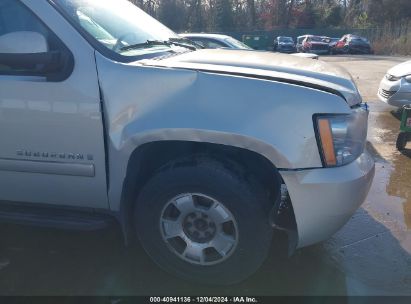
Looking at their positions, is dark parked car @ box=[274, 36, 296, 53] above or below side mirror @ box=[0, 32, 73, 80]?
below

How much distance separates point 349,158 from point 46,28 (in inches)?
84.2

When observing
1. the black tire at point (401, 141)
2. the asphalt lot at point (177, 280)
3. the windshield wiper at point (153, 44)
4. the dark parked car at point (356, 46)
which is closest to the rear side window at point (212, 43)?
the black tire at point (401, 141)

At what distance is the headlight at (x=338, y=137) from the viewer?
2.61 m

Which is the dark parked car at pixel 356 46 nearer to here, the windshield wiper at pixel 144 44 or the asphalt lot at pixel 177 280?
the asphalt lot at pixel 177 280

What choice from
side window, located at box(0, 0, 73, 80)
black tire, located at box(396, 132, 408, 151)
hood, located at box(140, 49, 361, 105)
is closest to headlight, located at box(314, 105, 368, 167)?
hood, located at box(140, 49, 361, 105)

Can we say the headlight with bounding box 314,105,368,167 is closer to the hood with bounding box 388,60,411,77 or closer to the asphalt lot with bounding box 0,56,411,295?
the asphalt lot with bounding box 0,56,411,295

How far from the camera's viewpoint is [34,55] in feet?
9.03

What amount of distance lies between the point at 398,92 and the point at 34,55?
639 cm

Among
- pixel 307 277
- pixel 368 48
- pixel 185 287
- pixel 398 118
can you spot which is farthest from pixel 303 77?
pixel 368 48

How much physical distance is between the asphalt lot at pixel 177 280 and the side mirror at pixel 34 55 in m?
1.45

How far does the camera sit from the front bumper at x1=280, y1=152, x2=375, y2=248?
2625 millimetres

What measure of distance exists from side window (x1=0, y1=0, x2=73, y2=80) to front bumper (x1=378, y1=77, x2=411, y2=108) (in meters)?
6.23

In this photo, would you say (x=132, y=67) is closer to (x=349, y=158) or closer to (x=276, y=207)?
(x=276, y=207)

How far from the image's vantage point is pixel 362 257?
11.2 feet
